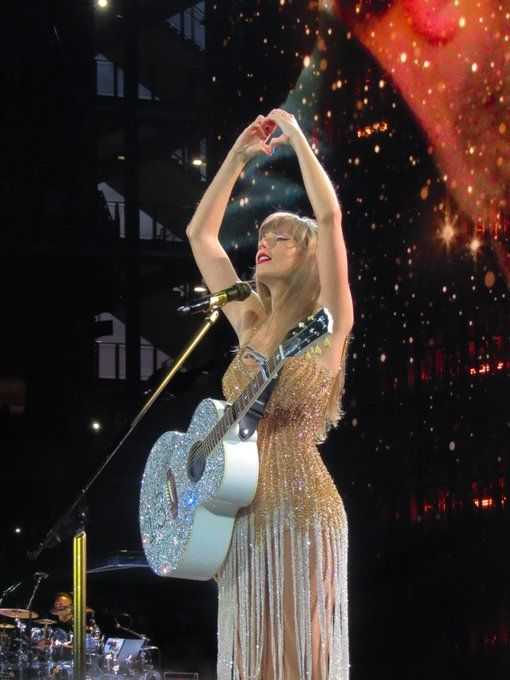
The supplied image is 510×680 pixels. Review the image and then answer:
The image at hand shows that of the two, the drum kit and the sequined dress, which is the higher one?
the sequined dress

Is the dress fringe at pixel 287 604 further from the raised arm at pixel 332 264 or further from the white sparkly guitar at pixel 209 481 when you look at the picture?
the raised arm at pixel 332 264

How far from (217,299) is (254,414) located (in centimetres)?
37

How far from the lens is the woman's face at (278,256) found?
2584 millimetres

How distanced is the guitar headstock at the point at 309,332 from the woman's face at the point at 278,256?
Result: 53 centimetres

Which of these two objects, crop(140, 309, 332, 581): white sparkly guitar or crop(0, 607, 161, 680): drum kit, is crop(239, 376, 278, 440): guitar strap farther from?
crop(0, 607, 161, 680): drum kit

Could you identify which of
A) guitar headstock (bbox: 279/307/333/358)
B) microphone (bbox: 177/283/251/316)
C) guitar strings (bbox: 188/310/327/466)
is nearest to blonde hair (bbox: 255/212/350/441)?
microphone (bbox: 177/283/251/316)

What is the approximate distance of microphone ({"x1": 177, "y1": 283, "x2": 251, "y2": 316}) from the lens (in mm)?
2441

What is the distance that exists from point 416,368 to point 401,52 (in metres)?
1.24

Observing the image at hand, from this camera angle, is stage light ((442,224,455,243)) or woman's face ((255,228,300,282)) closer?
woman's face ((255,228,300,282))

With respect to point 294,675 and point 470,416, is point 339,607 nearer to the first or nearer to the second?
point 294,675

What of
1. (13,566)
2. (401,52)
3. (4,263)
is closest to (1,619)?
(13,566)

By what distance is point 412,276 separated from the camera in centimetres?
388

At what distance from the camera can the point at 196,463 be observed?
2430 mm

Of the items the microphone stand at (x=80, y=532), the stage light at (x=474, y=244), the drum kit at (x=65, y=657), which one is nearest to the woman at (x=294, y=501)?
the microphone stand at (x=80, y=532)
